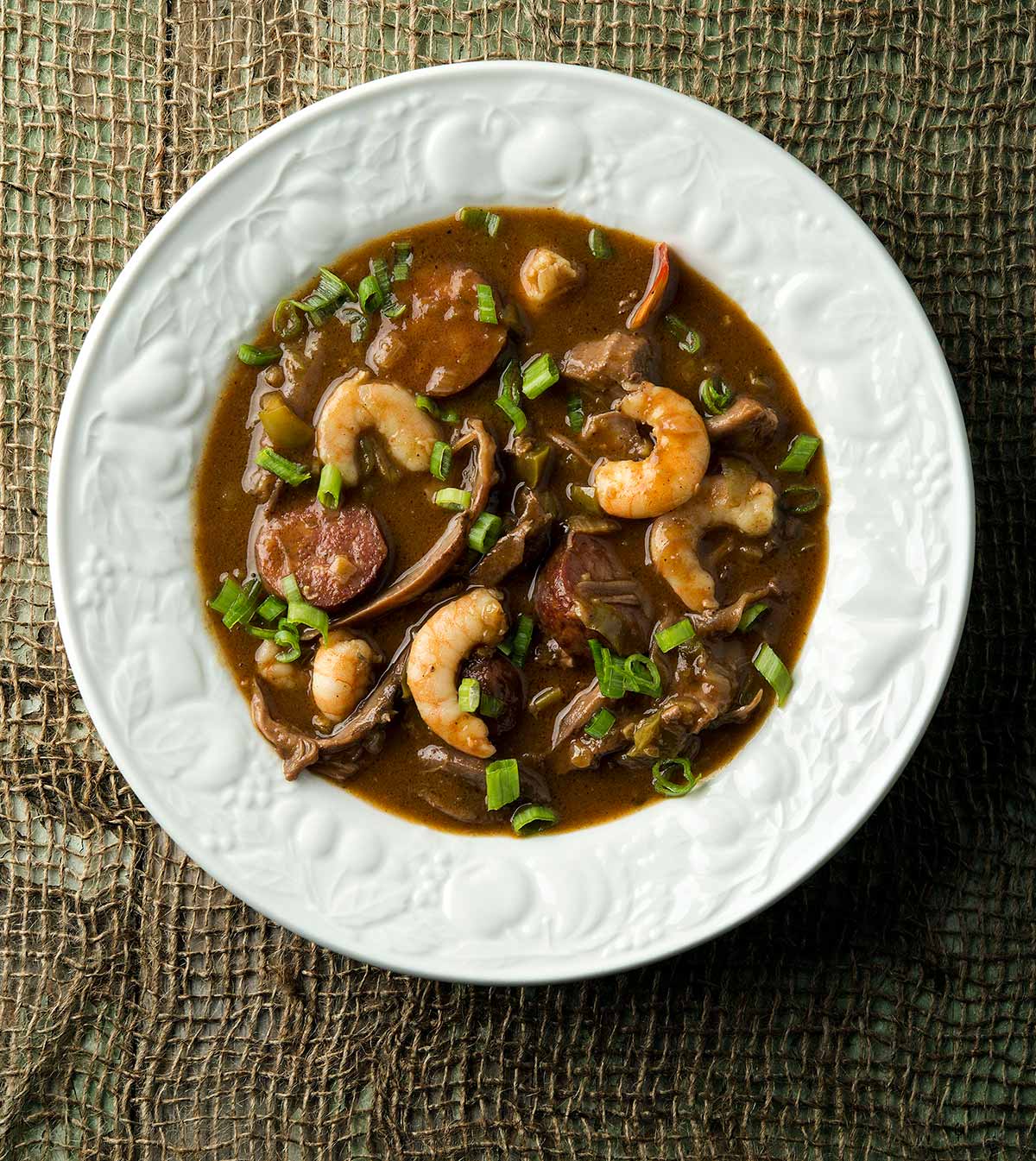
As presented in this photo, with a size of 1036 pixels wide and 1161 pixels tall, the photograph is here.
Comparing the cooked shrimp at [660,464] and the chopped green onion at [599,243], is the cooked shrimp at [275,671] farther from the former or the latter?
the chopped green onion at [599,243]

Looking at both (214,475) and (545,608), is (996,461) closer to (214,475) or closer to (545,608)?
(545,608)

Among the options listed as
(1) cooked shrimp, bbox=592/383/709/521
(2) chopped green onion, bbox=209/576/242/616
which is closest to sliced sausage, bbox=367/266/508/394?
(1) cooked shrimp, bbox=592/383/709/521

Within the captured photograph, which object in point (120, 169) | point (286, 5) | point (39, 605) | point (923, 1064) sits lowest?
point (923, 1064)

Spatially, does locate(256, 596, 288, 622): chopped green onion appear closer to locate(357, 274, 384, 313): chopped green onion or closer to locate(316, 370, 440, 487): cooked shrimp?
locate(316, 370, 440, 487): cooked shrimp

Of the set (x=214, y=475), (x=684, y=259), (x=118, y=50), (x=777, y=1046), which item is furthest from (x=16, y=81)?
(x=777, y=1046)

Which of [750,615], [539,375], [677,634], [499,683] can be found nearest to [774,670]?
[750,615]

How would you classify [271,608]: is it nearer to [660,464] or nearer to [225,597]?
[225,597]
